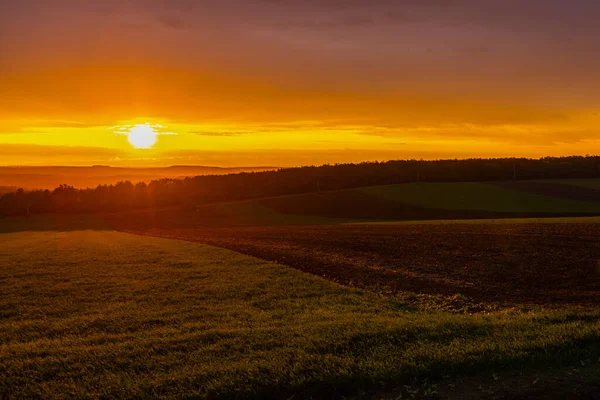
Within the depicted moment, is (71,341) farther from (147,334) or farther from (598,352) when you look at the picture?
(598,352)

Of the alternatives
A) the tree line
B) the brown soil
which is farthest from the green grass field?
the tree line

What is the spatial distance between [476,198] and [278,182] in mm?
31783

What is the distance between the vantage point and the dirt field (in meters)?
15.8

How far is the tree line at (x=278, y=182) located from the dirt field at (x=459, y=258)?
4184 centimetres

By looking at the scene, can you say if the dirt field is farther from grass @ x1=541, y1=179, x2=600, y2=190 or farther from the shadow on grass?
grass @ x1=541, y1=179, x2=600, y2=190

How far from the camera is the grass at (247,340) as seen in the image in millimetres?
8234

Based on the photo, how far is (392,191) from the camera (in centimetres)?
6234

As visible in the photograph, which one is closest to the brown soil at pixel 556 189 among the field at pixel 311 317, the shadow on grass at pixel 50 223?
the field at pixel 311 317

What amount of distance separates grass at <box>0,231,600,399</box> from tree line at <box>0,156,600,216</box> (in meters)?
52.9

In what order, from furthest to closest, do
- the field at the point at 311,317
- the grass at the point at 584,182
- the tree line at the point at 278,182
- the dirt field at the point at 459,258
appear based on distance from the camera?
the tree line at the point at 278,182 → the grass at the point at 584,182 → the dirt field at the point at 459,258 → the field at the point at 311,317

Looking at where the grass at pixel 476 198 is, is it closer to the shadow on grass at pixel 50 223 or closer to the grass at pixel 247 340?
the shadow on grass at pixel 50 223

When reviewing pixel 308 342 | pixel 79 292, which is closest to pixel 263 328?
pixel 308 342

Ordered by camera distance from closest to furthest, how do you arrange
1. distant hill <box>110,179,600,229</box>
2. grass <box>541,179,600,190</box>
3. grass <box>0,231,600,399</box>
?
grass <box>0,231,600,399</box>, distant hill <box>110,179,600,229</box>, grass <box>541,179,600,190</box>

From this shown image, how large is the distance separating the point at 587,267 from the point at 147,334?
14592 mm
